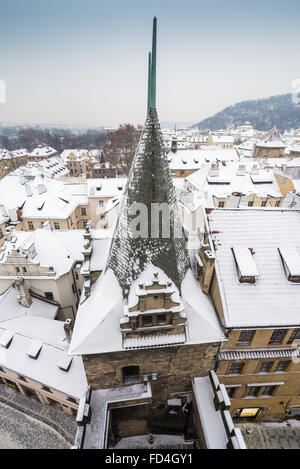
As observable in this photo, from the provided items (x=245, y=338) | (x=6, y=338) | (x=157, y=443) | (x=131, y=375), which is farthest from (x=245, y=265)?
(x=6, y=338)

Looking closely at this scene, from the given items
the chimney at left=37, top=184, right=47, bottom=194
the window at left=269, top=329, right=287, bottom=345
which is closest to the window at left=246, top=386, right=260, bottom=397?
the window at left=269, top=329, right=287, bottom=345

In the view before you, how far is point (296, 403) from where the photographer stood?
1755cm

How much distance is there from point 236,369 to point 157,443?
320 inches

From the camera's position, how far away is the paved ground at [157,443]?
1652cm

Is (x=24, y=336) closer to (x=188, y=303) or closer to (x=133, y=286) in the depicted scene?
(x=133, y=286)

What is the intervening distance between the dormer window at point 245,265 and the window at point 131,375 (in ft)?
27.0

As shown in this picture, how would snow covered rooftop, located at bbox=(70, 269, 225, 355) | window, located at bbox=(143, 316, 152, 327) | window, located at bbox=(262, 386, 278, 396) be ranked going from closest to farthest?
1. snow covered rooftop, located at bbox=(70, 269, 225, 355)
2. window, located at bbox=(143, 316, 152, 327)
3. window, located at bbox=(262, 386, 278, 396)

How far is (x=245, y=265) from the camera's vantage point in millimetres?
13430

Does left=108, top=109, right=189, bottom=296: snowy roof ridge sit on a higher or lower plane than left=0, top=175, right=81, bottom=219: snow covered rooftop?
higher

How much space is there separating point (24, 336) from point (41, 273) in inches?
232

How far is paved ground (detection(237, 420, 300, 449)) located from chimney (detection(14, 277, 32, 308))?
841 inches

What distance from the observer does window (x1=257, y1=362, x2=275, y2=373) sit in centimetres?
1534

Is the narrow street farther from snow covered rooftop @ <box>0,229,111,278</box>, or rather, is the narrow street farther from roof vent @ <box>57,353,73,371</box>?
snow covered rooftop @ <box>0,229,111,278</box>

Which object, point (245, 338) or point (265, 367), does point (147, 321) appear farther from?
point (265, 367)
